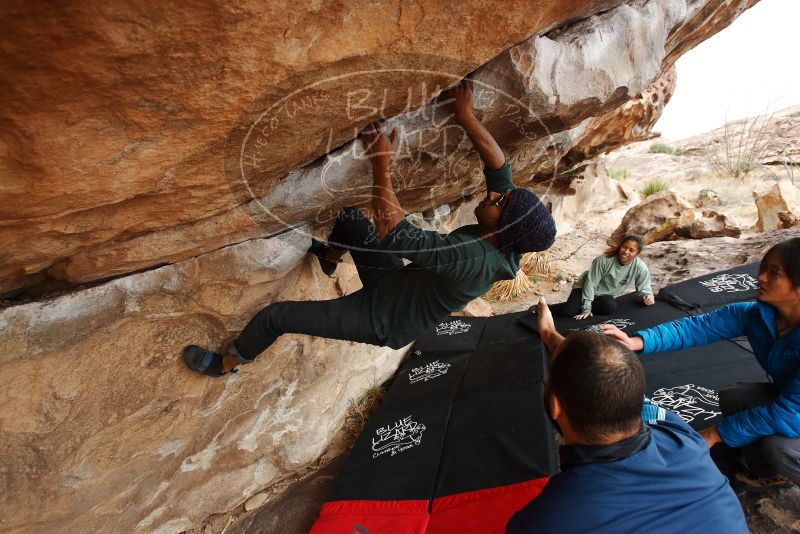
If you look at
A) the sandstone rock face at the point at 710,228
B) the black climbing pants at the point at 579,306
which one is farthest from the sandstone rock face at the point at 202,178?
the sandstone rock face at the point at 710,228

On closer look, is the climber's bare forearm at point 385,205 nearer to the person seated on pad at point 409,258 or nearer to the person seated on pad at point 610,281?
the person seated on pad at point 409,258

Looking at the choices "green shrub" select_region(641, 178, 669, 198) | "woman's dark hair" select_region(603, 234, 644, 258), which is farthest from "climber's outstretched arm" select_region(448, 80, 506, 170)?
"green shrub" select_region(641, 178, 669, 198)

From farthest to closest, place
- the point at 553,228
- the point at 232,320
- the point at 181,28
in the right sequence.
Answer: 1. the point at 232,320
2. the point at 553,228
3. the point at 181,28

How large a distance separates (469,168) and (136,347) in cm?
213

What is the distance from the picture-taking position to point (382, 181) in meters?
1.76

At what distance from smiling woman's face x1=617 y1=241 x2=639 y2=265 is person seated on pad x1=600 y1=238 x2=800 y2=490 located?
165 cm

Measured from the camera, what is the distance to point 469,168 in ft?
9.18

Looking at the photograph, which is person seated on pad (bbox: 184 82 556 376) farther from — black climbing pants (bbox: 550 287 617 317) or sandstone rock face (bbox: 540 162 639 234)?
sandstone rock face (bbox: 540 162 639 234)

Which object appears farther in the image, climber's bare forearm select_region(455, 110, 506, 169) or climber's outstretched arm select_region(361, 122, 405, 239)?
climber's bare forearm select_region(455, 110, 506, 169)

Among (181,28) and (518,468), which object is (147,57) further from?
(518,468)

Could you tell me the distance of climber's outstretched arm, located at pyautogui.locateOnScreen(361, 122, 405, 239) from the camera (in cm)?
174

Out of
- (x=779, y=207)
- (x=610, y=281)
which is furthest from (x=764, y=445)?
(x=779, y=207)

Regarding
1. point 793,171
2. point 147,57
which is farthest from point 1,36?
point 793,171

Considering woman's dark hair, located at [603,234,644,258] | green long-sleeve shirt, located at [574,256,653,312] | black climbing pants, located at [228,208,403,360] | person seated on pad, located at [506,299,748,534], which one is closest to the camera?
person seated on pad, located at [506,299,748,534]
